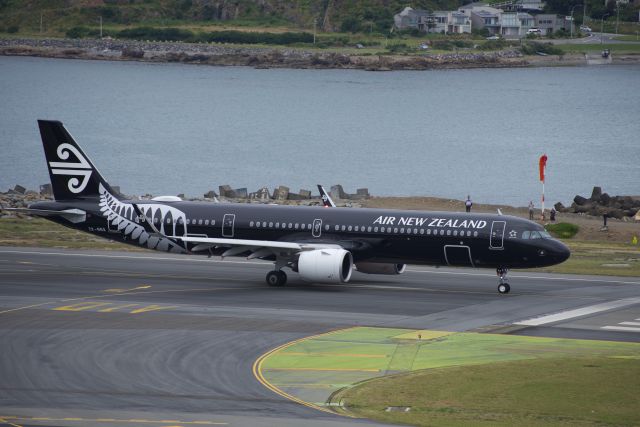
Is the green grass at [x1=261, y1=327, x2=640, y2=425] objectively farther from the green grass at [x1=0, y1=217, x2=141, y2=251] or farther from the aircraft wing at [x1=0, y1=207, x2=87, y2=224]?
the green grass at [x1=0, y1=217, x2=141, y2=251]

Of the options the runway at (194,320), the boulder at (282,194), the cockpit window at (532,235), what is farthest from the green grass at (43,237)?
the cockpit window at (532,235)

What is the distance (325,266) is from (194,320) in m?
8.56

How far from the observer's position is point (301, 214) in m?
56.1

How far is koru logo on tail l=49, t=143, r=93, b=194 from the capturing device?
59.0m

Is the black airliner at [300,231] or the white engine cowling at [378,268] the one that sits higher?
the black airliner at [300,231]

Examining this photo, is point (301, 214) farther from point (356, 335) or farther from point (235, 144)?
point (235, 144)

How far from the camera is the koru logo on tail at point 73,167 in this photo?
5903 cm

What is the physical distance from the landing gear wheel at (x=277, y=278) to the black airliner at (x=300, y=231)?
0.05 meters

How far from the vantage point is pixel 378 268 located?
2218 inches

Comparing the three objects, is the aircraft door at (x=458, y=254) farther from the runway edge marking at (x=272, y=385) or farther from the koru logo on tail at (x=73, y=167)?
the koru logo on tail at (x=73, y=167)

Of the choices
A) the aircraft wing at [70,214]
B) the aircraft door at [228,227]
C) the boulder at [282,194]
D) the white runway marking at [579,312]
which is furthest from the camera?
the boulder at [282,194]

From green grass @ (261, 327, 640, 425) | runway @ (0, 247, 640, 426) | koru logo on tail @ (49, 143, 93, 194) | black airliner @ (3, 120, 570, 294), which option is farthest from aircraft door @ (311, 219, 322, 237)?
koru logo on tail @ (49, 143, 93, 194)

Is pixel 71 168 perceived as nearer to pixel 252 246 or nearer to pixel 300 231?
pixel 252 246

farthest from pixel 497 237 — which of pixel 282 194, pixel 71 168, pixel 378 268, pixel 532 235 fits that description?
pixel 282 194
